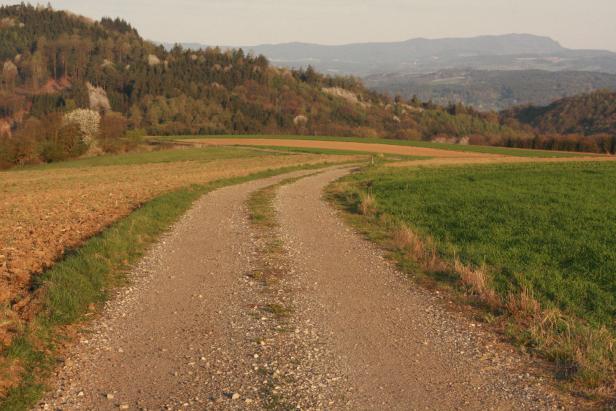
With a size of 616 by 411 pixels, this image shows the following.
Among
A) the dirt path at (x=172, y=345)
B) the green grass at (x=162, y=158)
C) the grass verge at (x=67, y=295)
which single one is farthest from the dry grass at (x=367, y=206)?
the green grass at (x=162, y=158)

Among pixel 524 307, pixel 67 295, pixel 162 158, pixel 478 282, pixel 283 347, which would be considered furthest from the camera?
pixel 162 158

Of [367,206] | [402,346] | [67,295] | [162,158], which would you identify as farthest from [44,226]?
[162,158]

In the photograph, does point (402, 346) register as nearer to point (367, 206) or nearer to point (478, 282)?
point (478, 282)

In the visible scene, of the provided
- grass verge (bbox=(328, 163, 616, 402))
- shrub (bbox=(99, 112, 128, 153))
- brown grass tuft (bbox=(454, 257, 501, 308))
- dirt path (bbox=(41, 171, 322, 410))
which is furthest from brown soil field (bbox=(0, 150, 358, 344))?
shrub (bbox=(99, 112, 128, 153))

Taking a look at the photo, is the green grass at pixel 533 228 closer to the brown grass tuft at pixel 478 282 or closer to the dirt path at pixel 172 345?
the brown grass tuft at pixel 478 282

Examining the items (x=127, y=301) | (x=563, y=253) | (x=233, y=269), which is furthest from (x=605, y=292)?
(x=127, y=301)

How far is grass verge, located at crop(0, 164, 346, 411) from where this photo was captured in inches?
292

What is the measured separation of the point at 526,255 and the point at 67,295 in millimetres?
11552

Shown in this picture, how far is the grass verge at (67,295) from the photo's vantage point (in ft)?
24.3

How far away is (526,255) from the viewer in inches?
554

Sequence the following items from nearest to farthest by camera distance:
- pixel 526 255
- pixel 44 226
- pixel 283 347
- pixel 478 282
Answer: pixel 283 347
pixel 478 282
pixel 526 255
pixel 44 226

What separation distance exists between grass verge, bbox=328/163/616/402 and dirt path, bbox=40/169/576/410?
2.40 feet

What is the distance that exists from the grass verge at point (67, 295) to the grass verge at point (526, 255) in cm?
752

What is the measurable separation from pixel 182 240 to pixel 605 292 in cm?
1203
